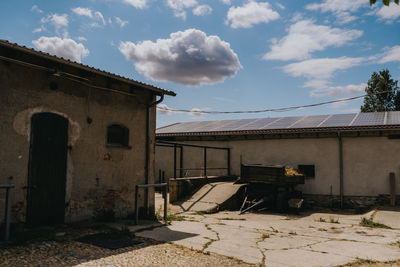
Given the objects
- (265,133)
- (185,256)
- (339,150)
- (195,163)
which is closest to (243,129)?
(265,133)

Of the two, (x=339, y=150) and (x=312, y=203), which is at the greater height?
(x=339, y=150)

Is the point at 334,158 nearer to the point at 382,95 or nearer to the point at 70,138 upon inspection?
the point at 70,138

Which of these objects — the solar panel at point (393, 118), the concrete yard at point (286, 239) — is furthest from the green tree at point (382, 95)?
the concrete yard at point (286, 239)

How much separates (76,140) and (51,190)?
1.15 metres

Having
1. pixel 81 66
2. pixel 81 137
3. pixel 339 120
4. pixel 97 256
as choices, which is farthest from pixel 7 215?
pixel 339 120

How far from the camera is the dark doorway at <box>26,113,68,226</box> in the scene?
6.00m

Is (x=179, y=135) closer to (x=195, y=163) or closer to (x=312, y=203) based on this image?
(x=195, y=163)

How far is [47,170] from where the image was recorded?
20.5 ft

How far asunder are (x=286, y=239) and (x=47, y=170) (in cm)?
504

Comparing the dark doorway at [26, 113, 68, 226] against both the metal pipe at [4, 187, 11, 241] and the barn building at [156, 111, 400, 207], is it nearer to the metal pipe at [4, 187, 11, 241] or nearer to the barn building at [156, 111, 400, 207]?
the metal pipe at [4, 187, 11, 241]

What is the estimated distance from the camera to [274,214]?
10641 millimetres

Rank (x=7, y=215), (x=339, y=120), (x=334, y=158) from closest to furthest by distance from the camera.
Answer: (x=7, y=215) < (x=334, y=158) < (x=339, y=120)

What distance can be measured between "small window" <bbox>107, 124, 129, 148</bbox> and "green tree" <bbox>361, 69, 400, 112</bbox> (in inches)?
1276

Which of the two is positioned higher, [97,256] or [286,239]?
[97,256]
